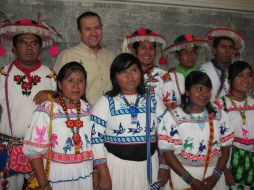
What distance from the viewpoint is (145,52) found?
3377mm

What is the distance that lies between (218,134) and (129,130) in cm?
89

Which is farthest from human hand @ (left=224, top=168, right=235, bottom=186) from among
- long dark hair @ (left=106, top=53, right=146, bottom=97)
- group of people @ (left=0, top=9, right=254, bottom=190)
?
long dark hair @ (left=106, top=53, right=146, bottom=97)

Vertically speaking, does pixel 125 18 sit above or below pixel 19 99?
above

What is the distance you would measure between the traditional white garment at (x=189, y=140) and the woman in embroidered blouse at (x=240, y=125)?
0.41 m

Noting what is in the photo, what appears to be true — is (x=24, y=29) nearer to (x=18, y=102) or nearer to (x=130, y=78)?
(x=18, y=102)

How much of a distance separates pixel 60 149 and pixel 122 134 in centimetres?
55

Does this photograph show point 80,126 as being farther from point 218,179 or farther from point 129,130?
point 218,179

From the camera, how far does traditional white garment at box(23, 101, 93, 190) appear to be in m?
2.45

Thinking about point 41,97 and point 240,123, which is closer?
point 41,97

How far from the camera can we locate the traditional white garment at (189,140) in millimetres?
2752

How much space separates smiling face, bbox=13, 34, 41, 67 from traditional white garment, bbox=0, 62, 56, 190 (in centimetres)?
12

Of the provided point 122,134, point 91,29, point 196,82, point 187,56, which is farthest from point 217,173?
point 91,29

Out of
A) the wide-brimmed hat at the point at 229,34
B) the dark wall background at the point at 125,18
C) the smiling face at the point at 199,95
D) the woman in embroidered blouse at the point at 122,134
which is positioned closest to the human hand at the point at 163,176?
the woman in embroidered blouse at the point at 122,134

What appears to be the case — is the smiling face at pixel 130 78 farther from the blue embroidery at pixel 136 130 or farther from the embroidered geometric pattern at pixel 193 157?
the embroidered geometric pattern at pixel 193 157
